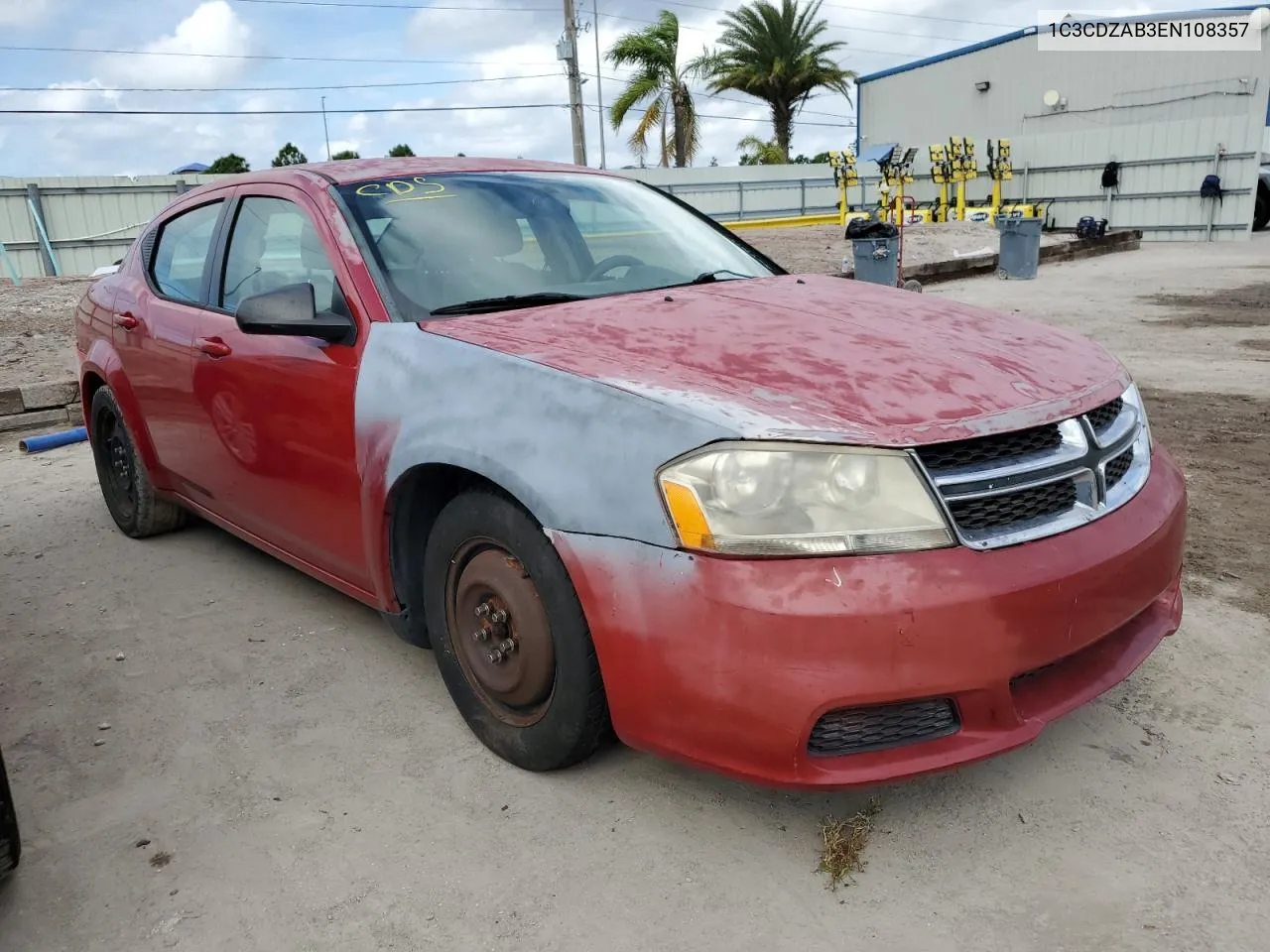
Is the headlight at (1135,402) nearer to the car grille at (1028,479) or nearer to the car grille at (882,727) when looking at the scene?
the car grille at (1028,479)

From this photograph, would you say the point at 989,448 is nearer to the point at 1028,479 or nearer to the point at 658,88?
A: the point at 1028,479

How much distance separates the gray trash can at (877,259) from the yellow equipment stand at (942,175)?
13.4 metres

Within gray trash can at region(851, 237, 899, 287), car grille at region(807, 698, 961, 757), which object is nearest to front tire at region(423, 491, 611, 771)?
car grille at region(807, 698, 961, 757)

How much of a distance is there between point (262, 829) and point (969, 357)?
201 cm

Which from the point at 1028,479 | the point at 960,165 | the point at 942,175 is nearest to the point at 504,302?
the point at 1028,479

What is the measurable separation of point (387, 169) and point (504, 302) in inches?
32.2

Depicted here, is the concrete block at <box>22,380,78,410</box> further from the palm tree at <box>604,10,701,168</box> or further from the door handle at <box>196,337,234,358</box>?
the palm tree at <box>604,10,701,168</box>

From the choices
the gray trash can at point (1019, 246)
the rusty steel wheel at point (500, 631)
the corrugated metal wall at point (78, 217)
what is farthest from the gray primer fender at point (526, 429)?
the corrugated metal wall at point (78, 217)

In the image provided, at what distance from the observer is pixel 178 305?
12.5 ft

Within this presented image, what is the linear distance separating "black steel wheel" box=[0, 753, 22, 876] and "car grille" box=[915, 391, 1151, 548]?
1.98 meters

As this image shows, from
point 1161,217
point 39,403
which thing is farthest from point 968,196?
point 39,403

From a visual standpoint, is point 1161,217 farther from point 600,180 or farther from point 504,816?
point 504,816

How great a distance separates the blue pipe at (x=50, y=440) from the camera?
662 centimetres

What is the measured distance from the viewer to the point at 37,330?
33.5 feet
